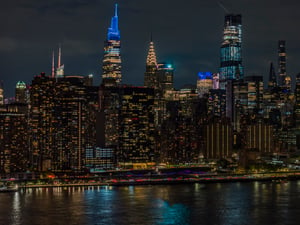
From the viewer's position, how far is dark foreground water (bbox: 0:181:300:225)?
5741 centimetres

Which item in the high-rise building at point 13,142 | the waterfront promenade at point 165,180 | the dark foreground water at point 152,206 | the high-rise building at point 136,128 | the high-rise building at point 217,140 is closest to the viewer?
the dark foreground water at point 152,206

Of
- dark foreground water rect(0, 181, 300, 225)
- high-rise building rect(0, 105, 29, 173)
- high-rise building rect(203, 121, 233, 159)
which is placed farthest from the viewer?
high-rise building rect(203, 121, 233, 159)

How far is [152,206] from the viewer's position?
65812 millimetres

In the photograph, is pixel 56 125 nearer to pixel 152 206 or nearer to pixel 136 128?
pixel 136 128

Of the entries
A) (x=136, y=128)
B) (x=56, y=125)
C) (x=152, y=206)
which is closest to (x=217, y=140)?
(x=136, y=128)

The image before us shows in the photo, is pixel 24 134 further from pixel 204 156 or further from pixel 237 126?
pixel 237 126

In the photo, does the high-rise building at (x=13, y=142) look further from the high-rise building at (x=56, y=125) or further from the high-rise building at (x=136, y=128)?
the high-rise building at (x=136, y=128)

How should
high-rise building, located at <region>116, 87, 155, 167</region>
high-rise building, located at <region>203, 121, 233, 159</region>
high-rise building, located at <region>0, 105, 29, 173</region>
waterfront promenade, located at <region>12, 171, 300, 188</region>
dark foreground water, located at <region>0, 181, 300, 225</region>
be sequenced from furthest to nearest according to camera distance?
high-rise building, located at <region>203, 121, 233, 159</region> < high-rise building, located at <region>116, 87, 155, 167</region> < high-rise building, located at <region>0, 105, 29, 173</region> < waterfront promenade, located at <region>12, 171, 300, 188</region> < dark foreground water, located at <region>0, 181, 300, 225</region>

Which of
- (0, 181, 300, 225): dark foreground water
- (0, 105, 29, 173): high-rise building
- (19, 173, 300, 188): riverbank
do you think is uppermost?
(0, 105, 29, 173): high-rise building

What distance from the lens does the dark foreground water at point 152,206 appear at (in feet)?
188

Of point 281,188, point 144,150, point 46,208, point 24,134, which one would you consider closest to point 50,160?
point 24,134

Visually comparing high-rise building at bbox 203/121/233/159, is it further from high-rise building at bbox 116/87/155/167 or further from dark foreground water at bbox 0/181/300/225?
dark foreground water at bbox 0/181/300/225

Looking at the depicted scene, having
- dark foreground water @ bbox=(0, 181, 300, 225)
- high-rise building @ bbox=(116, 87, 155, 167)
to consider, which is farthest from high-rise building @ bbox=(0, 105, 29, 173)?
high-rise building @ bbox=(116, 87, 155, 167)

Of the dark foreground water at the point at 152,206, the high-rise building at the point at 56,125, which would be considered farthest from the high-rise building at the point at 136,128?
the dark foreground water at the point at 152,206
